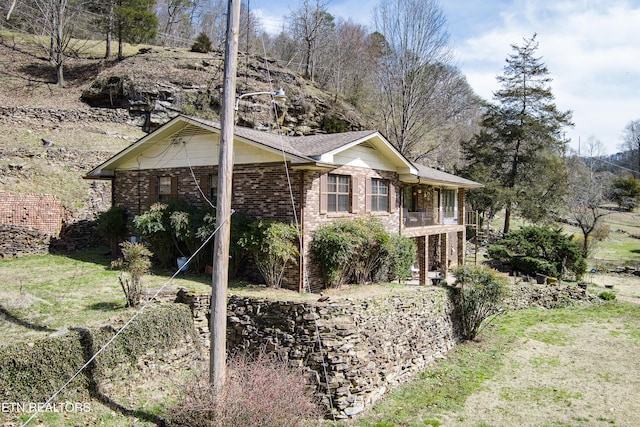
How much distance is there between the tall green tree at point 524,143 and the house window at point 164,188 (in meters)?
25.1

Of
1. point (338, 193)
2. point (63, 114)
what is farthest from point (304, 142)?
point (63, 114)

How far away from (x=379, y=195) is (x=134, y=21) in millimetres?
34608

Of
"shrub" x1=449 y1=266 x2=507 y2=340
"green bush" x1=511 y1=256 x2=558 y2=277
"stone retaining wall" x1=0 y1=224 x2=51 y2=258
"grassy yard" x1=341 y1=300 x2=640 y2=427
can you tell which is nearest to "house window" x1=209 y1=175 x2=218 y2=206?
"stone retaining wall" x1=0 y1=224 x2=51 y2=258

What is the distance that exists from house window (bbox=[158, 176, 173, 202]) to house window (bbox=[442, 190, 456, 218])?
50.4 ft

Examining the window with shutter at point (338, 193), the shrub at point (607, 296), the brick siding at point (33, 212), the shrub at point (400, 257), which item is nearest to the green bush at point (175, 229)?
the window with shutter at point (338, 193)

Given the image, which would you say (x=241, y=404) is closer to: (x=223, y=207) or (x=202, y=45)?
(x=223, y=207)

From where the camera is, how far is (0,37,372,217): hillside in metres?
22.5

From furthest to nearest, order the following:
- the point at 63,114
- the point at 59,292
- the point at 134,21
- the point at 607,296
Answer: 1. the point at 134,21
2. the point at 63,114
3. the point at 607,296
4. the point at 59,292

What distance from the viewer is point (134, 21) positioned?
3950 cm

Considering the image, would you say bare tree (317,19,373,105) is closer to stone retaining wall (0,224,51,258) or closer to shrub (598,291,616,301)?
shrub (598,291,616,301)

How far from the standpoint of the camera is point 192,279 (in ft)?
45.7

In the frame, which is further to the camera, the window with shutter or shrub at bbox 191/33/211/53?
shrub at bbox 191/33/211/53

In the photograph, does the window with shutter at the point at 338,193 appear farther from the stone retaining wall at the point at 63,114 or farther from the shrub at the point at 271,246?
the stone retaining wall at the point at 63,114

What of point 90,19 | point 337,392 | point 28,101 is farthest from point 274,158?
point 90,19
